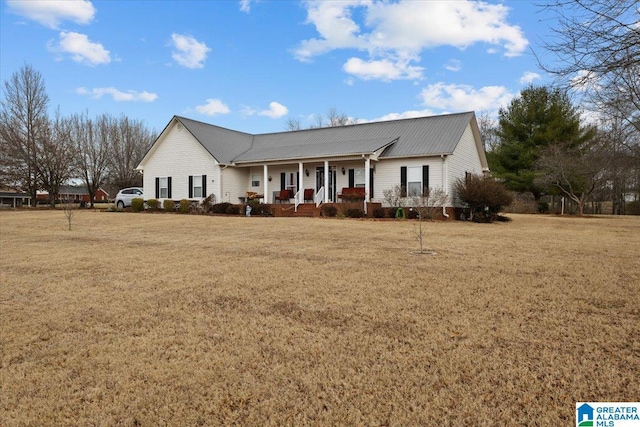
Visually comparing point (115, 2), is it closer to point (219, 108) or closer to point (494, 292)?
point (494, 292)

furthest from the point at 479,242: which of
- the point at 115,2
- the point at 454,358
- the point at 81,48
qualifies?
the point at 81,48

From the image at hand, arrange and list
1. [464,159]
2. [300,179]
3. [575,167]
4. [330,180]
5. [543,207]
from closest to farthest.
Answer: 1. [300,179]
2. [464,159]
3. [330,180]
4. [575,167]
5. [543,207]

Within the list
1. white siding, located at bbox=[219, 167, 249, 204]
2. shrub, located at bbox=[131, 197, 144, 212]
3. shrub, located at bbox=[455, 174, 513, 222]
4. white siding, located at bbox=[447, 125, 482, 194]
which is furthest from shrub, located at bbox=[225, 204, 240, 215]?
shrub, located at bbox=[455, 174, 513, 222]

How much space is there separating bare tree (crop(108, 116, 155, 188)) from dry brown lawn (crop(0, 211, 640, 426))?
39026 mm

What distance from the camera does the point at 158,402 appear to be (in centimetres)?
286

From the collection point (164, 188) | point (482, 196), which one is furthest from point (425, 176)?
point (164, 188)

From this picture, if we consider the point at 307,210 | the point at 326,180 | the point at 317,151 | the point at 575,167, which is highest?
the point at 317,151

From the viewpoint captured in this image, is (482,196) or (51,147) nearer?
(482,196)

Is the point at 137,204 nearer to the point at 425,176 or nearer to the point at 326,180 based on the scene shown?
the point at 326,180

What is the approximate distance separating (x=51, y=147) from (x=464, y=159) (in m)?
35.0

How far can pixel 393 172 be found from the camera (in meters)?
22.0

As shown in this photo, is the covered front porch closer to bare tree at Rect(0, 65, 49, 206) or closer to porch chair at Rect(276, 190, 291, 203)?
porch chair at Rect(276, 190, 291, 203)

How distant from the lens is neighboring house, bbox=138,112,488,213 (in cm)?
2138

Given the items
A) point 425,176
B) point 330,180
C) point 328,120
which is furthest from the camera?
point 328,120
